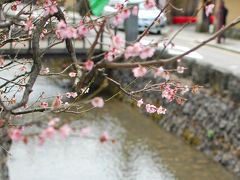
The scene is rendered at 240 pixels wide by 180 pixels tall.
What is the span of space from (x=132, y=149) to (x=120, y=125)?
2.52 meters

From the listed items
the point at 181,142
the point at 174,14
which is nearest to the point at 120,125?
the point at 181,142

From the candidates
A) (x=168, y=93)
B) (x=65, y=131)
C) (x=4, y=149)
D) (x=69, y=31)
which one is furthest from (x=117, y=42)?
(x=168, y=93)

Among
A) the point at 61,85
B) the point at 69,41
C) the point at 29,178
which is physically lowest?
the point at 61,85

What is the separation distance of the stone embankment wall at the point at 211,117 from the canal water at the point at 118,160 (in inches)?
11.9

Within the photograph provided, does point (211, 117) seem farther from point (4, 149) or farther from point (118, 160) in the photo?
point (4, 149)

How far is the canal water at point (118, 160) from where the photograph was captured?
13.2m

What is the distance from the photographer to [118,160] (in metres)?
14.1

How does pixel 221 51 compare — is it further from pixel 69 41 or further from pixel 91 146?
pixel 69 41

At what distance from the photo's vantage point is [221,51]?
21.2m

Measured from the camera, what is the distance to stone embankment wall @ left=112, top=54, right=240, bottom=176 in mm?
14301

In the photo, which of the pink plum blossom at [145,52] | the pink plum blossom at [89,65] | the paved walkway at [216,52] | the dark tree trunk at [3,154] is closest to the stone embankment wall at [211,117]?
the paved walkway at [216,52]

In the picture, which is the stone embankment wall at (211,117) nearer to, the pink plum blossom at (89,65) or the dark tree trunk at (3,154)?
the dark tree trunk at (3,154)

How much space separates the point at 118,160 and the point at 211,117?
3033 mm

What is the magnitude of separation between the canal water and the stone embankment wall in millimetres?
303
